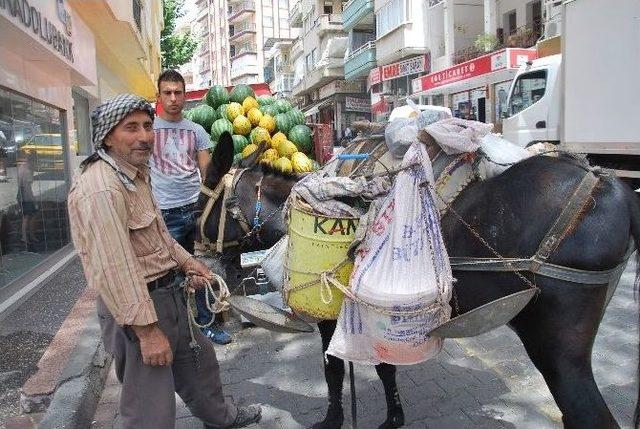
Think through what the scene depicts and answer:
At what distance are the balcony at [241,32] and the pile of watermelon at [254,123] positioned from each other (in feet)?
215

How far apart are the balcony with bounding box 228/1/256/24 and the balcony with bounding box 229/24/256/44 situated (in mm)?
1136

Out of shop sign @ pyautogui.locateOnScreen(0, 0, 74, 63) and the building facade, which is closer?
shop sign @ pyautogui.locateOnScreen(0, 0, 74, 63)

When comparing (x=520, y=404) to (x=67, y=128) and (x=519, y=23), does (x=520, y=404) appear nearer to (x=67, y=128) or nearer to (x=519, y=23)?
(x=67, y=128)

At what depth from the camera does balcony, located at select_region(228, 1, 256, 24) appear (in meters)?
67.6

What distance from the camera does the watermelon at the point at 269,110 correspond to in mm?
7075

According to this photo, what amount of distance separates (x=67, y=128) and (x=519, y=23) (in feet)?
63.1

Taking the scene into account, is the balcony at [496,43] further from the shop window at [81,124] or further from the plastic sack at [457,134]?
the plastic sack at [457,134]

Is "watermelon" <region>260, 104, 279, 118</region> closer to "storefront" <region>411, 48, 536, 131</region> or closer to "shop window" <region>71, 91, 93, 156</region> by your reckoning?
"shop window" <region>71, 91, 93, 156</region>

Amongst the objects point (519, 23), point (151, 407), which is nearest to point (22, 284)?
point (151, 407)

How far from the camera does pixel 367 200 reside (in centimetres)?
235

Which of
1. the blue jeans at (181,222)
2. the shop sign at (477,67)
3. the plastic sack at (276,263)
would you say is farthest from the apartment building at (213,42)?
the plastic sack at (276,263)

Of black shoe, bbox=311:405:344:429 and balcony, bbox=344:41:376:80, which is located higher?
balcony, bbox=344:41:376:80

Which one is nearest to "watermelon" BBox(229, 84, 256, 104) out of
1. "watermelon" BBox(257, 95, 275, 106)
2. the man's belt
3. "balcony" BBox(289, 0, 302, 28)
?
"watermelon" BBox(257, 95, 275, 106)

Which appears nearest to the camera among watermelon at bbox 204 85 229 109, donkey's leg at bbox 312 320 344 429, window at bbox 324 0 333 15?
donkey's leg at bbox 312 320 344 429
